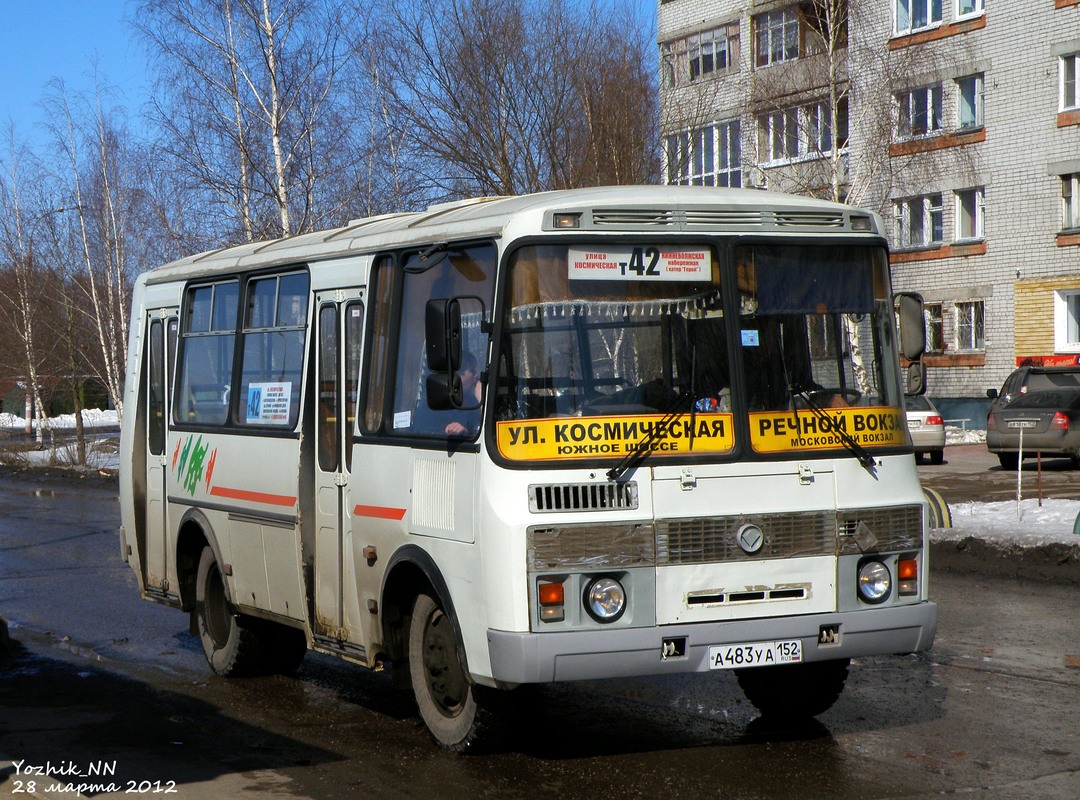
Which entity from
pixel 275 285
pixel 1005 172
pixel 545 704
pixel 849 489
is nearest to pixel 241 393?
pixel 275 285

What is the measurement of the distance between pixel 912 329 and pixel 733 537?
1530 mm

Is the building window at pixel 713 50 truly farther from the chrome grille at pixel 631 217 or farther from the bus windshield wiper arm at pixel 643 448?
the bus windshield wiper arm at pixel 643 448

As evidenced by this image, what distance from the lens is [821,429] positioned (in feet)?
22.7

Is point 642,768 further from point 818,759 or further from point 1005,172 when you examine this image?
point 1005,172

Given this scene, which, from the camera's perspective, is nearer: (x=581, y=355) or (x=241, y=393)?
(x=581, y=355)

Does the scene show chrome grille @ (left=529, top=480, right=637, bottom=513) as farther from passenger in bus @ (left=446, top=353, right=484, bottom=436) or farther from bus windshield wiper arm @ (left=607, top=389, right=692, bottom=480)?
passenger in bus @ (left=446, top=353, right=484, bottom=436)

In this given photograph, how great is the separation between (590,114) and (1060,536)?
20000 millimetres

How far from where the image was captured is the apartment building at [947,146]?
37938 millimetres

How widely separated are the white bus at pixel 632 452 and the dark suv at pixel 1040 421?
19.2 meters

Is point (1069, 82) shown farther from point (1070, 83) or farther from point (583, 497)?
point (583, 497)

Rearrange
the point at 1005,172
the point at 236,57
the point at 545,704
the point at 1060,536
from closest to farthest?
the point at 545,704 < the point at 1060,536 < the point at 236,57 < the point at 1005,172

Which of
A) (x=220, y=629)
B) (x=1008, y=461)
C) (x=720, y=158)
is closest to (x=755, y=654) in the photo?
(x=220, y=629)

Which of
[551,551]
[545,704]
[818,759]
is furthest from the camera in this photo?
[545,704]

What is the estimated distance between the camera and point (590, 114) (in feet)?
105
